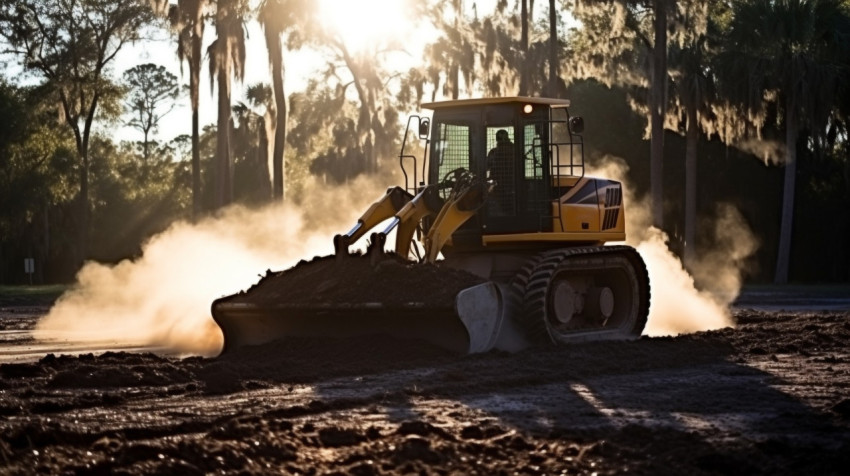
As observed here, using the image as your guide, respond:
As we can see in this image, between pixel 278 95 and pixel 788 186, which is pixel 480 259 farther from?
pixel 788 186

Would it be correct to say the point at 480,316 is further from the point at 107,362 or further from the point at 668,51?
the point at 668,51

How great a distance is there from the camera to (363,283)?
17391 mm

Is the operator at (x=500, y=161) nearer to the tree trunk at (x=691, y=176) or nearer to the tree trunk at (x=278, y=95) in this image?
the tree trunk at (x=278, y=95)

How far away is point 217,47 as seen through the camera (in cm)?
4650

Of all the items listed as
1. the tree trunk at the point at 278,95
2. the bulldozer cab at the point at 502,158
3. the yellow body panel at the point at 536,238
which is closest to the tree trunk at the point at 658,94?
the tree trunk at the point at 278,95

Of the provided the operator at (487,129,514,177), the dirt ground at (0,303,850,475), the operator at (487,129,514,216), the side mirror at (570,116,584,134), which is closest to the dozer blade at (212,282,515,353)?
the dirt ground at (0,303,850,475)

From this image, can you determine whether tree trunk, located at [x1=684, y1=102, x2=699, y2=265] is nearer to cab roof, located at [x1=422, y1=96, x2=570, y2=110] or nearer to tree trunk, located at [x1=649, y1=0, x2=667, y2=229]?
tree trunk, located at [x1=649, y1=0, x2=667, y2=229]

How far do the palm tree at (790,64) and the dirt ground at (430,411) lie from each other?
3298cm

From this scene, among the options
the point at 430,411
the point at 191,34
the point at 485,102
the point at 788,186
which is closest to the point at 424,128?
the point at 485,102

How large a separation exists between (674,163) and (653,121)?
14.2 metres

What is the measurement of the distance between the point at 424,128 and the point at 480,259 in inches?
71.2

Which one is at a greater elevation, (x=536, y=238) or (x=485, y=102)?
(x=485, y=102)

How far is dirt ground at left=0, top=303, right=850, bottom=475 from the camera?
10.1 m

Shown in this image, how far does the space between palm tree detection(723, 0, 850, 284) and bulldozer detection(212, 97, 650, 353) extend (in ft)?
102
